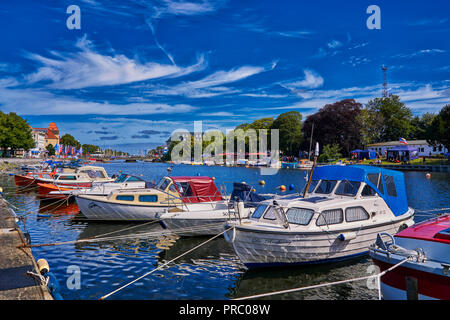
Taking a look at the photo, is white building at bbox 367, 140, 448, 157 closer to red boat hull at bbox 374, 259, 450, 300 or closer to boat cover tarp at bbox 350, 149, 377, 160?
boat cover tarp at bbox 350, 149, 377, 160

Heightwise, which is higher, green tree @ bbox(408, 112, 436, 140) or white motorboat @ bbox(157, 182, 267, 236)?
green tree @ bbox(408, 112, 436, 140)

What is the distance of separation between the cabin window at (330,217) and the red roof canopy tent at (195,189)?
386 inches

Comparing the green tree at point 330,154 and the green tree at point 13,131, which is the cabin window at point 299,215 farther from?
the green tree at point 13,131

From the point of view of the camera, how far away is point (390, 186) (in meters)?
16.2

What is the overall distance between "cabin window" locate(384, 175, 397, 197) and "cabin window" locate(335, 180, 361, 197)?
6.01ft

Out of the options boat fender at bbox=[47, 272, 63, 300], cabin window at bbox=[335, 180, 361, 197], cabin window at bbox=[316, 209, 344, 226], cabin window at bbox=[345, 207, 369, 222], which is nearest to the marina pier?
boat fender at bbox=[47, 272, 63, 300]

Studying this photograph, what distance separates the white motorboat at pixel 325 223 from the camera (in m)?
12.6

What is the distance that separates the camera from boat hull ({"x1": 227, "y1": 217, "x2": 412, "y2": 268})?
40.9 feet

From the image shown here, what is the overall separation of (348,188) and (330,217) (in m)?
2.76

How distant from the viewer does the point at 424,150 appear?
95938 mm

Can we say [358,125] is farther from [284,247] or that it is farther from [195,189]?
[284,247]
